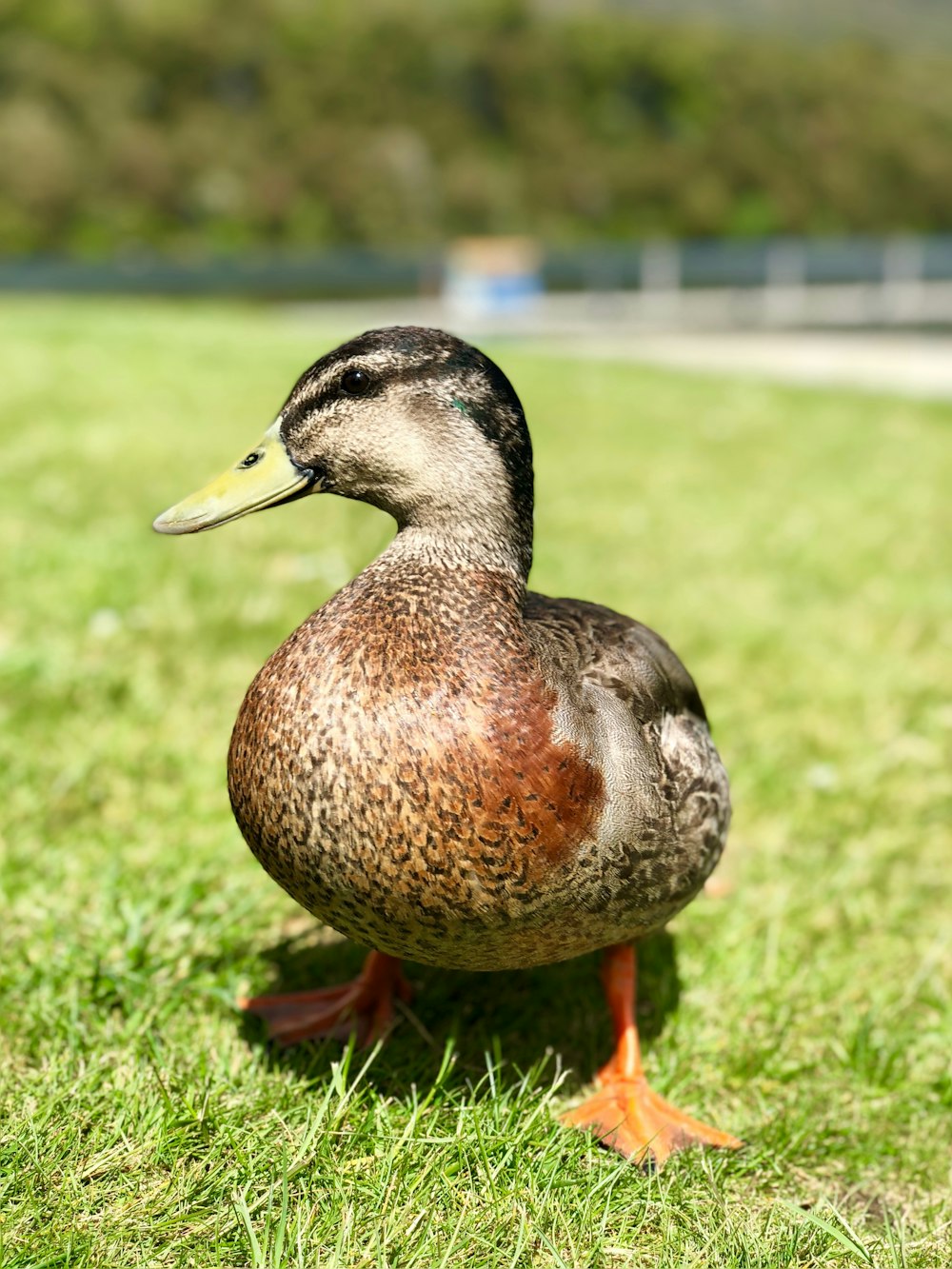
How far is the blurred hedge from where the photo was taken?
50.1 metres

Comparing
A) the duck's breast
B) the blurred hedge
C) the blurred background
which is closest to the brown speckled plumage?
the duck's breast

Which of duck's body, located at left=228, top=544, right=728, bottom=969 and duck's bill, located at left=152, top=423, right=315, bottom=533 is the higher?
duck's bill, located at left=152, top=423, right=315, bottom=533

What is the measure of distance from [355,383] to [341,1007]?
1.13 m

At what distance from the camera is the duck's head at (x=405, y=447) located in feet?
6.36

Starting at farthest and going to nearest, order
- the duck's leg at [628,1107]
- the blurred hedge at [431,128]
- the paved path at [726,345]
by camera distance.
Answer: the blurred hedge at [431,128] < the paved path at [726,345] < the duck's leg at [628,1107]

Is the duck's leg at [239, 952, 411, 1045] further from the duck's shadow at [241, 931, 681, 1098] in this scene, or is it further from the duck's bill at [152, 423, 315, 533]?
the duck's bill at [152, 423, 315, 533]

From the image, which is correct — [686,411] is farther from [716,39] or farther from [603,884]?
[716,39]

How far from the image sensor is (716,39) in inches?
3088

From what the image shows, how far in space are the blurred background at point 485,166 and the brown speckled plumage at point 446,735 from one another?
59.3 ft

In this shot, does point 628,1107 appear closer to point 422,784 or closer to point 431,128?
point 422,784

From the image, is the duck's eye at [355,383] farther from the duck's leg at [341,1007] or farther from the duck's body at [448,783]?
the duck's leg at [341,1007]

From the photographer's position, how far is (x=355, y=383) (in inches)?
76.4

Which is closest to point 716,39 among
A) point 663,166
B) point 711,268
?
point 663,166

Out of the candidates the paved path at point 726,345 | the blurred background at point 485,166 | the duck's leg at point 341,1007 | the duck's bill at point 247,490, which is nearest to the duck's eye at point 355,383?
the duck's bill at point 247,490
